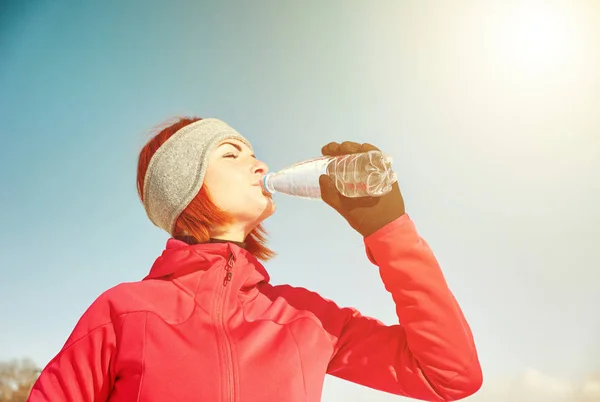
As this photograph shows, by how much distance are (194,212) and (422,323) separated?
1.29 ft

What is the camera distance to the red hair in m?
0.74

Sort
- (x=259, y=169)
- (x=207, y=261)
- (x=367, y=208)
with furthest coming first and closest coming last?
(x=259, y=169) → (x=207, y=261) → (x=367, y=208)

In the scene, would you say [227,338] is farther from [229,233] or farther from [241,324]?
[229,233]

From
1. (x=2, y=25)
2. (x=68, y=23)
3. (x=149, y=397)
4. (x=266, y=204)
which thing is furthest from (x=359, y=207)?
(x=2, y=25)

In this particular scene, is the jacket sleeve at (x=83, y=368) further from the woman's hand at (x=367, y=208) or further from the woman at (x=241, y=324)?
the woman's hand at (x=367, y=208)

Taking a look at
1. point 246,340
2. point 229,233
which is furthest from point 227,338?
point 229,233

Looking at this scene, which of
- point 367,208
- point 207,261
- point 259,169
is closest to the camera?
point 367,208

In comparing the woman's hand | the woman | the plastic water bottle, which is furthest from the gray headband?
the woman's hand

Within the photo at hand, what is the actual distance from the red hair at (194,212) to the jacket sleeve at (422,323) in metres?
0.27

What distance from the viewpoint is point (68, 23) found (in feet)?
5.44

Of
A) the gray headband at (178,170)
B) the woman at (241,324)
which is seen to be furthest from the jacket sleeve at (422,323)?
the gray headband at (178,170)

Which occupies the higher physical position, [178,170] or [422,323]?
[178,170]

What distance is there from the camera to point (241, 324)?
65 cm

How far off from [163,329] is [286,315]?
0.58 feet
